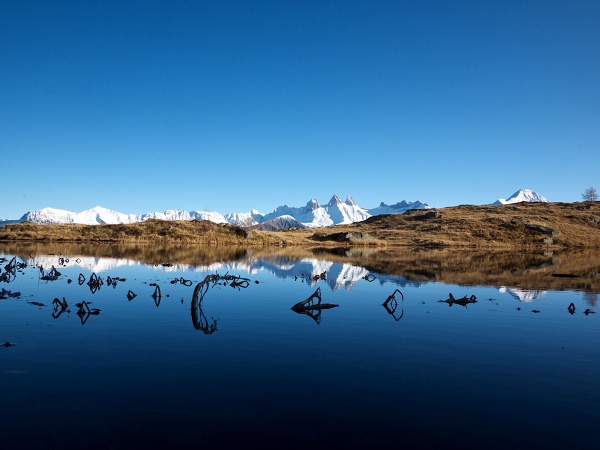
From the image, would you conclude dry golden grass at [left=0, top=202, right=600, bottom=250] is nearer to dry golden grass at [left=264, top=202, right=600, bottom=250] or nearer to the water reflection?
dry golden grass at [left=264, top=202, right=600, bottom=250]

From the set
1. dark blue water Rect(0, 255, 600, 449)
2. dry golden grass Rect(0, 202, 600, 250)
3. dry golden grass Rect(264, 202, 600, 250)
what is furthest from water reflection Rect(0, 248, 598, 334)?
dry golden grass Rect(264, 202, 600, 250)

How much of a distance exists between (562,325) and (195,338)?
22.5m

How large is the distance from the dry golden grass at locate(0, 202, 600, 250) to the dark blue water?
103954 mm

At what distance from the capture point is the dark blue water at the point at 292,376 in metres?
11.5

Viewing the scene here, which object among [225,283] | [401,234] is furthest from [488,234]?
[225,283]

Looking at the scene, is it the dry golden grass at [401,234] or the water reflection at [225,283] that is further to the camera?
the dry golden grass at [401,234]

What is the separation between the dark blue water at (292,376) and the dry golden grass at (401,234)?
104 m

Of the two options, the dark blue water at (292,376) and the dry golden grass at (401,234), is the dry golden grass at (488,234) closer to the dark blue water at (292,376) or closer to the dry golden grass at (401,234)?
the dry golden grass at (401,234)

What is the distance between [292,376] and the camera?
15.9 metres

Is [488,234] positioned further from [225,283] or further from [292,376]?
[292,376]

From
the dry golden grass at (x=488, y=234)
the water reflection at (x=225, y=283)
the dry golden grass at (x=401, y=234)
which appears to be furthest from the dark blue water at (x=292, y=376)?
the dry golden grass at (x=488, y=234)

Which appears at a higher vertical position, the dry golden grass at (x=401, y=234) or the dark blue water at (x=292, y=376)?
the dry golden grass at (x=401, y=234)

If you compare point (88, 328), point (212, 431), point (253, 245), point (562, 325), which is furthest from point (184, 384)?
point (253, 245)

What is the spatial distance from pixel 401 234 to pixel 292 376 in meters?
164
